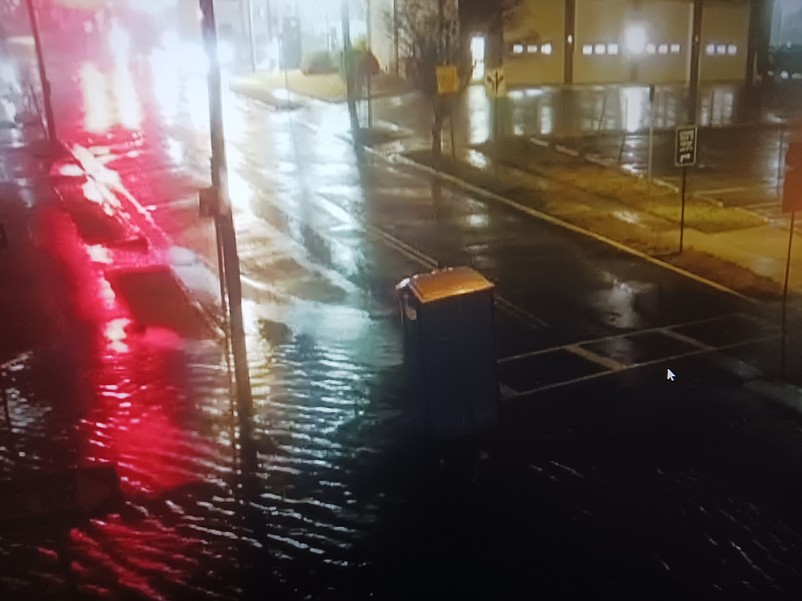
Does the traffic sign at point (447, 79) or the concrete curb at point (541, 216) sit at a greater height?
the traffic sign at point (447, 79)

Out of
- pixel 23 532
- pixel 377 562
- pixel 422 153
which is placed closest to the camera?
pixel 377 562

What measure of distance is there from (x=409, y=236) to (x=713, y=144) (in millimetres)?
11589

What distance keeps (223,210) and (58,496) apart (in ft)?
12.1

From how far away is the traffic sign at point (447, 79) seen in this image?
21711 millimetres

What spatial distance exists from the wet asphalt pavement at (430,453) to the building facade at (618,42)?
2596 centimetres

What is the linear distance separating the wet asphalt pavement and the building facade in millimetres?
25955

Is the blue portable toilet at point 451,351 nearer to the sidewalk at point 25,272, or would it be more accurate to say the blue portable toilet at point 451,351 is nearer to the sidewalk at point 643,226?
the sidewalk at point 25,272

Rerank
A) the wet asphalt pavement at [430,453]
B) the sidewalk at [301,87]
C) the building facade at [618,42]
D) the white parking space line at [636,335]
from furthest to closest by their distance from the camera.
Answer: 1. the building facade at [618,42]
2. the sidewalk at [301,87]
3. the white parking space line at [636,335]
4. the wet asphalt pavement at [430,453]

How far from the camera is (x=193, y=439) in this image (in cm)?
948

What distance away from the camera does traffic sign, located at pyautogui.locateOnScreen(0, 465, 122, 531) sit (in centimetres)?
809

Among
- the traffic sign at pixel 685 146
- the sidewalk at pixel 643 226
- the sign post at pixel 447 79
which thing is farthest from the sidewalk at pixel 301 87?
the traffic sign at pixel 685 146

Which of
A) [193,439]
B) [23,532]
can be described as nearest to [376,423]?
[193,439]

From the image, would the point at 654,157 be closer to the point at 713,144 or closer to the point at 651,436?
the point at 713,144

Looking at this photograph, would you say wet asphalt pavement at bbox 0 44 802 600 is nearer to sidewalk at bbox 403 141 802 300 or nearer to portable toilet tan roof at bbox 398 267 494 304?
sidewalk at bbox 403 141 802 300
